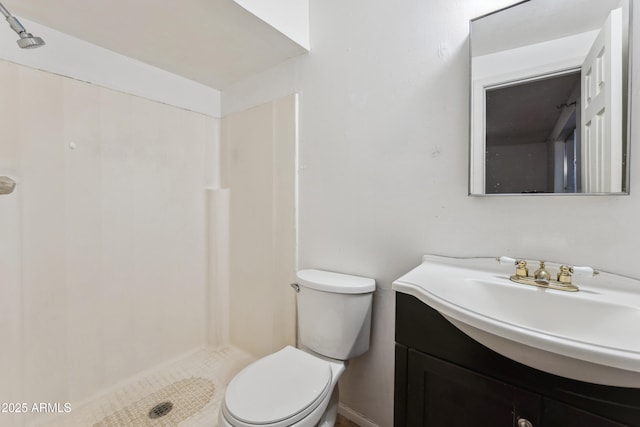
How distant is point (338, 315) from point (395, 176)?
68cm

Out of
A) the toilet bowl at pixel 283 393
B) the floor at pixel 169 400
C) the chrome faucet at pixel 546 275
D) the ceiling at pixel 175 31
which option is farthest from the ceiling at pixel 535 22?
the floor at pixel 169 400

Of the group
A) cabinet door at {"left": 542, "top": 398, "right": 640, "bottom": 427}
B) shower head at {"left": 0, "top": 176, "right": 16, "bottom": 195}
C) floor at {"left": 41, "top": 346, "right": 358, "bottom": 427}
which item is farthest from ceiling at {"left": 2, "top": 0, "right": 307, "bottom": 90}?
floor at {"left": 41, "top": 346, "right": 358, "bottom": 427}

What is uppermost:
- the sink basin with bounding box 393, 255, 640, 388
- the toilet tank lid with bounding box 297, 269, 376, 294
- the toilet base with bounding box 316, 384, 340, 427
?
the sink basin with bounding box 393, 255, 640, 388

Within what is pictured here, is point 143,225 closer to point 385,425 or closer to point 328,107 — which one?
point 328,107

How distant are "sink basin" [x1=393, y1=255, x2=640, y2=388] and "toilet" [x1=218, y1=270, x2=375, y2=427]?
399 mm

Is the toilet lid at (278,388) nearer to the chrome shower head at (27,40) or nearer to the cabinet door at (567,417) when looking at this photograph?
the cabinet door at (567,417)

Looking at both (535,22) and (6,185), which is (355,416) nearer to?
(535,22)

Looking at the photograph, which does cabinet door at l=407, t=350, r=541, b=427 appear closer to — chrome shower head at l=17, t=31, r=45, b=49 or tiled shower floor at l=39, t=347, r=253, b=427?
tiled shower floor at l=39, t=347, r=253, b=427

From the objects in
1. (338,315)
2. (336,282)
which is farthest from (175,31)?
(338,315)

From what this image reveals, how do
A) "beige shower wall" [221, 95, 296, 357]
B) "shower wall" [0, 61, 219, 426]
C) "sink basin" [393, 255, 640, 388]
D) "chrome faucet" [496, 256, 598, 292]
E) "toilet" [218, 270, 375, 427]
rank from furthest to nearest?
"beige shower wall" [221, 95, 296, 357] < "shower wall" [0, 61, 219, 426] < "toilet" [218, 270, 375, 427] < "chrome faucet" [496, 256, 598, 292] < "sink basin" [393, 255, 640, 388]

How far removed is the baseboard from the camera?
1355mm

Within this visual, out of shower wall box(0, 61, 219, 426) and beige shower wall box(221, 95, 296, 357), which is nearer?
shower wall box(0, 61, 219, 426)

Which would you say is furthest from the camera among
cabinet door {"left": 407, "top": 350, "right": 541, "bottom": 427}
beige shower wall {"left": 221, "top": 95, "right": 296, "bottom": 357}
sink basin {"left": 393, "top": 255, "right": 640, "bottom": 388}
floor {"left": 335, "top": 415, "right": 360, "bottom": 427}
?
beige shower wall {"left": 221, "top": 95, "right": 296, "bottom": 357}

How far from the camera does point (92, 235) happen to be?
1.51 m
